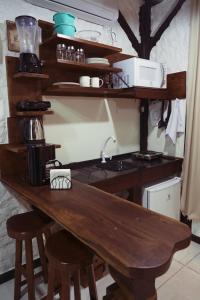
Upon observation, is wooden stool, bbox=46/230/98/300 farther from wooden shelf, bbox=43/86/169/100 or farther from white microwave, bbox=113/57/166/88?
white microwave, bbox=113/57/166/88

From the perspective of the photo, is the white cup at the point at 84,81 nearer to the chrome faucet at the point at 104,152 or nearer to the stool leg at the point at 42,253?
the chrome faucet at the point at 104,152

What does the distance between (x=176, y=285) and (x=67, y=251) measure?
49.1 inches

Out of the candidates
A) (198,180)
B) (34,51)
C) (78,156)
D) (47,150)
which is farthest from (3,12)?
(198,180)

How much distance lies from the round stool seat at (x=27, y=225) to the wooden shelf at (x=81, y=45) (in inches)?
53.1

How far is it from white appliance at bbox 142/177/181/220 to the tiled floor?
0.50 metres

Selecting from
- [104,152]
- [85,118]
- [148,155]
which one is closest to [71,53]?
[85,118]

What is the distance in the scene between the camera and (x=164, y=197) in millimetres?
2418

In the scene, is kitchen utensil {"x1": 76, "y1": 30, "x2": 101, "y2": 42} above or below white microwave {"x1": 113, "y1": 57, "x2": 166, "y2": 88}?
above

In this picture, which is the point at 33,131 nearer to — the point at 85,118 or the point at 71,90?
the point at 71,90

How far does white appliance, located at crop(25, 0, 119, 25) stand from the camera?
1.90 metres

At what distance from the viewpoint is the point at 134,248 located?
89cm

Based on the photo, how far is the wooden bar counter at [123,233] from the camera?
827 millimetres

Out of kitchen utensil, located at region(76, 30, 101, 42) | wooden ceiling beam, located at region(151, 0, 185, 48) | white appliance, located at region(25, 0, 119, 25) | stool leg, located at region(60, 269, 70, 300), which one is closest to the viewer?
stool leg, located at region(60, 269, 70, 300)

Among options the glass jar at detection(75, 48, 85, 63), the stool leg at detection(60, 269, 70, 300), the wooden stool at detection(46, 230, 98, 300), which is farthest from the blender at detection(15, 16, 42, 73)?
the stool leg at detection(60, 269, 70, 300)
